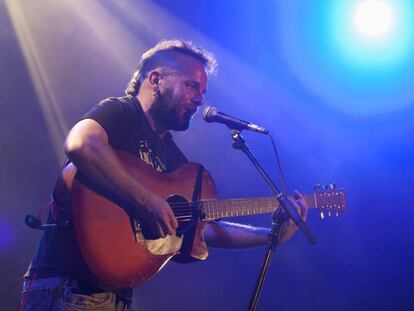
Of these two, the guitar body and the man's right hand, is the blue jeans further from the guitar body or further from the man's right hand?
the man's right hand

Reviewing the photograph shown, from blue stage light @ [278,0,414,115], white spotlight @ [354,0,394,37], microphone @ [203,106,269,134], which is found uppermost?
white spotlight @ [354,0,394,37]

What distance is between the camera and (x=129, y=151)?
2115mm

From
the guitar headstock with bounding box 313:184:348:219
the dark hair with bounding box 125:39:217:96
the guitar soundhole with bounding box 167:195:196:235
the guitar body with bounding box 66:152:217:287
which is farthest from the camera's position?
the guitar headstock with bounding box 313:184:348:219

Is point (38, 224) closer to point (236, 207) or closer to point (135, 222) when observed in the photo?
point (135, 222)

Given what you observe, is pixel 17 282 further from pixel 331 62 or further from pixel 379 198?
pixel 331 62

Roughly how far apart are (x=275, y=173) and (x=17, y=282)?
8.73 ft

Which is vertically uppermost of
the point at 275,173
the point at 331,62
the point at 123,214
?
the point at 331,62

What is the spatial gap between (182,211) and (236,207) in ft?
1.46

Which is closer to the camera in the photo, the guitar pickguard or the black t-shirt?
the black t-shirt

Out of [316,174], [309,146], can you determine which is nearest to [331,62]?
[309,146]

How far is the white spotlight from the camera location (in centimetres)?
418

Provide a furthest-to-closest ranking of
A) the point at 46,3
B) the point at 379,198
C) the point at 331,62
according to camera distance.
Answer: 1. the point at 331,62
2. the point at 379,198
3. the point at 46,3

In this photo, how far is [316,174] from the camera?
4.18 meters

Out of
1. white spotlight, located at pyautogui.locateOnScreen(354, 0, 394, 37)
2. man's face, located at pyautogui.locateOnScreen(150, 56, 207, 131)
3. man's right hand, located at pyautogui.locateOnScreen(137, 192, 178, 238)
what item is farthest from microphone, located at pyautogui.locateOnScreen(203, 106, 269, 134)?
white spotlight, located at pyautogui.locateOnScreen(354, 0, 394, 37)
